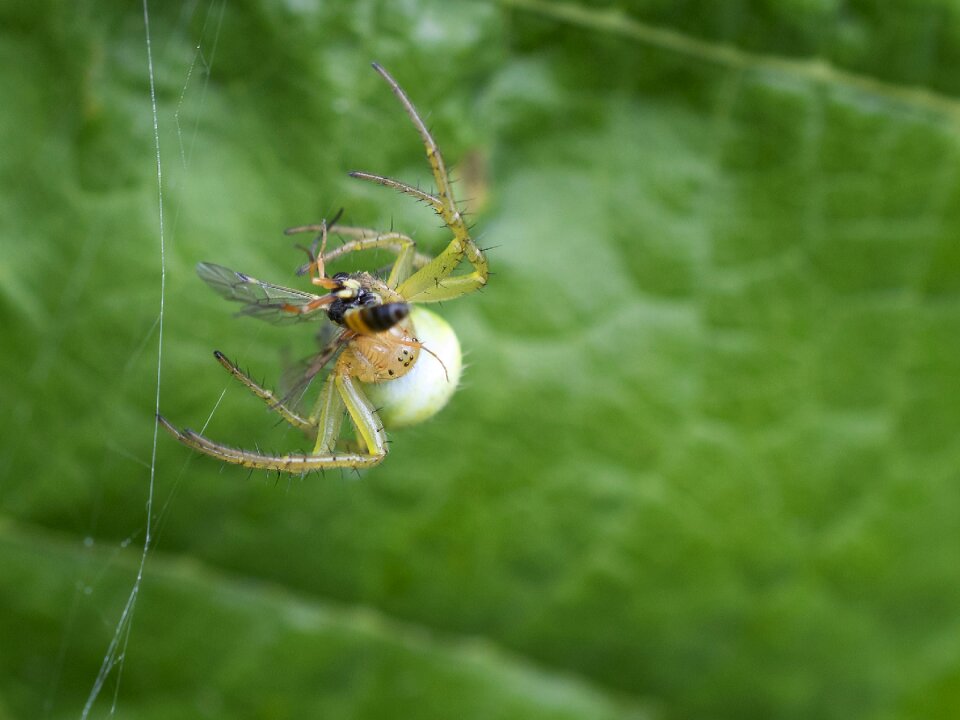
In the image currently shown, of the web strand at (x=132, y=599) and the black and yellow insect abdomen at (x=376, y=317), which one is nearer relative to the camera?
the black and yellow insect abdomen at (x=376, y=317)

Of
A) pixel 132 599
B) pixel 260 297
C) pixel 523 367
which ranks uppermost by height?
pixel 523 367

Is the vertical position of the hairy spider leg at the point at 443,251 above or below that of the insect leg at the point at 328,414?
above

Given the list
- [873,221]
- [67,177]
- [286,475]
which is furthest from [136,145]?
[873,221]

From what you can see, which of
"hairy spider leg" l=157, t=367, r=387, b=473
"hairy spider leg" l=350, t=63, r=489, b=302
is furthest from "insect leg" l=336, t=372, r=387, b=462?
"hairy spider leg" l=350, t=63, r=489, b=302

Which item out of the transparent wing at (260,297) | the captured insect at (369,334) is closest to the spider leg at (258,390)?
the captured insect at (369,334)

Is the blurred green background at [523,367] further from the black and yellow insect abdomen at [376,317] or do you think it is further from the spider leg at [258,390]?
the black and yellow insect abdomen at [376,317]

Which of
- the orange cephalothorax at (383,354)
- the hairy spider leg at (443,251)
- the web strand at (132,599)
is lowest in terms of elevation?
the web strand at (132,599)

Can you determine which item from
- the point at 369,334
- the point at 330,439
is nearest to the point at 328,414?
the point at 330,439

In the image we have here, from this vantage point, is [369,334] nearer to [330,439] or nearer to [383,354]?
[383,354]

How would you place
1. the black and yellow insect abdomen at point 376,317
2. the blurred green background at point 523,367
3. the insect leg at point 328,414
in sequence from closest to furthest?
the black and yellow insect abdomen at point 376,317
the blurred green background at point 523,367
the insect leg at point 328,414
